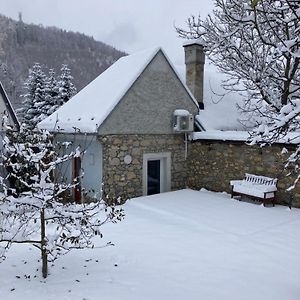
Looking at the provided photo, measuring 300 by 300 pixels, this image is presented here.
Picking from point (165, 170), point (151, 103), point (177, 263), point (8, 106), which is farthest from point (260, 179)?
point (8, 106)

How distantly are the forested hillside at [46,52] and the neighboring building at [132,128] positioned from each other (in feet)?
90.5

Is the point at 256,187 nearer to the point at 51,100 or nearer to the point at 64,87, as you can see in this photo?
the point at 64,87

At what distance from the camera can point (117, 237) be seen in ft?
23.3

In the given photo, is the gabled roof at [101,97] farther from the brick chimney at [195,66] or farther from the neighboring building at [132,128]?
the brick chimney at [195,66]

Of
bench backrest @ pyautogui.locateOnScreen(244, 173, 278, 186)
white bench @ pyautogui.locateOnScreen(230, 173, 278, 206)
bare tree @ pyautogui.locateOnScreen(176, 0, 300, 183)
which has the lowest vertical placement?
white bench @ pyautogui.locateOnScreen(230, 173, 278, 206)

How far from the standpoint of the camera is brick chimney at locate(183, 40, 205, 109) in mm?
13242

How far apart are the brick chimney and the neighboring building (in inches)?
38.9

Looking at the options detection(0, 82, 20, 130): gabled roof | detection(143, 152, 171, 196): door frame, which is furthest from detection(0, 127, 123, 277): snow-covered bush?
detection(0, 82, 20, 130): gabled roof

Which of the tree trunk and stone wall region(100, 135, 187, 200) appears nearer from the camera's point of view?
the tree trunk

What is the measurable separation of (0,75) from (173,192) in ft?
116

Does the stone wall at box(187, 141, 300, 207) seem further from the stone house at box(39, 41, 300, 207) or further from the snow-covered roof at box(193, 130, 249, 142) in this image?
the snow-covered roof at box(193, 130, 249, 142)

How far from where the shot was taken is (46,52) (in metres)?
48.2

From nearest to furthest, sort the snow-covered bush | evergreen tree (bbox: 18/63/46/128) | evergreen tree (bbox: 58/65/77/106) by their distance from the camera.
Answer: the snow-covered bush, evergreen tree (bbox: 58/65/77/106), evergreen tree (bbox: 18/63/46/128)

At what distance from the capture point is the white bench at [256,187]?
392 inches
